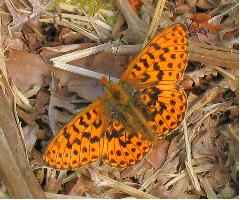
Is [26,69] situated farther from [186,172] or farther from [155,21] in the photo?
[186,172]

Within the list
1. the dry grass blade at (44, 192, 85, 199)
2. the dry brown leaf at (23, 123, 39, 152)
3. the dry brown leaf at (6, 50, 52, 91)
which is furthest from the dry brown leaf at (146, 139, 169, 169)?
the dry brown leaf at (6, 50, 52, 91)

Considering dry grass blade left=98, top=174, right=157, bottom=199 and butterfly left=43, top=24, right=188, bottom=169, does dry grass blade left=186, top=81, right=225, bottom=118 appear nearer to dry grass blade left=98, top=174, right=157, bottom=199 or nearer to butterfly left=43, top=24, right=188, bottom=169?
butterfly left=43, top=24, right=188, bottom=169

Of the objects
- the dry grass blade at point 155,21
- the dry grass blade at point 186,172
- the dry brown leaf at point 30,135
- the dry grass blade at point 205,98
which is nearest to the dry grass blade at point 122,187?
the dry grass blade at point 186,172

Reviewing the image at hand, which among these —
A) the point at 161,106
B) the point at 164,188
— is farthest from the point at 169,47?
the point at 164,188

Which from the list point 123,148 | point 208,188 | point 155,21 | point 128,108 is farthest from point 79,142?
point 155,21

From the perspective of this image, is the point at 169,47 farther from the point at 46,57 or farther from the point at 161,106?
the point at 46,57

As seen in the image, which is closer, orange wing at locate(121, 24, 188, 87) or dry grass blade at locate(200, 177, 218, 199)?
orange wing at locate(121, 24, 188, 87)
